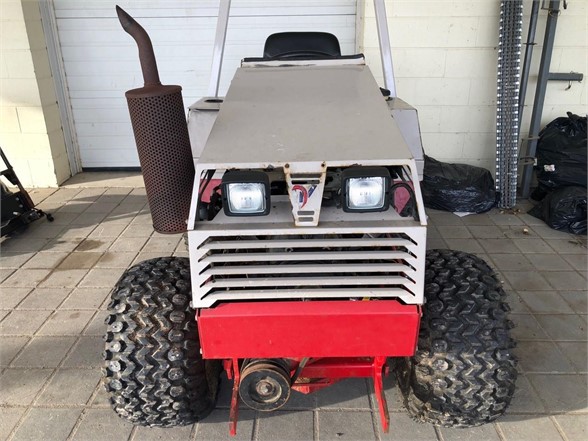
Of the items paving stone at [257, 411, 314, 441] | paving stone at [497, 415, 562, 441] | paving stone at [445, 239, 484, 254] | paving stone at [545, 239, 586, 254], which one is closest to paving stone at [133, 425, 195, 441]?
paving stone at [257, 411, 314, 441]

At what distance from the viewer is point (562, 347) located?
9.68 feet

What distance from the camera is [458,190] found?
16.2ft

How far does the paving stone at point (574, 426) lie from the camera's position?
2.33 m

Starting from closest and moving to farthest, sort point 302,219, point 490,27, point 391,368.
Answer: point 302,219
point 391,368
point 490,27

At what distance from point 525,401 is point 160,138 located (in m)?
2.32

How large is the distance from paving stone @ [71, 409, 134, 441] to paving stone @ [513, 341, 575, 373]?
203cm

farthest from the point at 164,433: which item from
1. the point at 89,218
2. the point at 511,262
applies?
the point at 89,218

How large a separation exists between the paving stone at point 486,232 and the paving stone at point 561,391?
1.88 metres

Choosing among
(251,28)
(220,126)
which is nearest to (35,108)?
(251,28)

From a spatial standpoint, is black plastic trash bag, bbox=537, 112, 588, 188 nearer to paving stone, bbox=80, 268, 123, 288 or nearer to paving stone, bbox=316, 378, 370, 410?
paving stone, bbox=316, 378, 370, 410

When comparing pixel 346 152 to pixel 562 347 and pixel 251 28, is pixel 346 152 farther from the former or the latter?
pixel 251 28

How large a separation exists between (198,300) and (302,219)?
48 cm

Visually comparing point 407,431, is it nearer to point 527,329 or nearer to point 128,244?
point 527,329

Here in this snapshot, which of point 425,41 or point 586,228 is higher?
point 425,41
